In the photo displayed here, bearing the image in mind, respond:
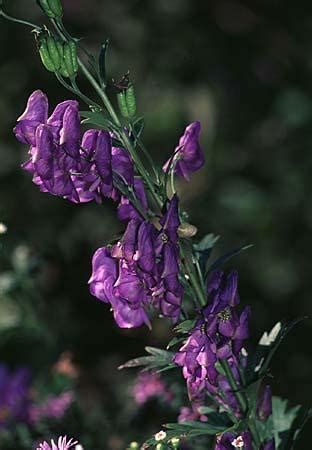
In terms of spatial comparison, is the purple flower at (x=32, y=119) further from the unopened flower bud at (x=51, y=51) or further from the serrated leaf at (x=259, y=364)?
the serrated leaf at (x=259, y=364)

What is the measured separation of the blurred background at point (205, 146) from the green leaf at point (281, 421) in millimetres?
1141

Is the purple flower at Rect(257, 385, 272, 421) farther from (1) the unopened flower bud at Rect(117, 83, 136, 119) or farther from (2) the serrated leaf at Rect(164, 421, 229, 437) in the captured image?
(1) the unopened flower bud at Rect(117, 83, 136, 119)

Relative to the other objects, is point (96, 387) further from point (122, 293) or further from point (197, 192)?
point (122, 293)

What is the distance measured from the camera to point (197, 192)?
321cm

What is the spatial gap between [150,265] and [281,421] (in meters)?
0.45

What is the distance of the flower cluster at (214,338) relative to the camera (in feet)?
4.14

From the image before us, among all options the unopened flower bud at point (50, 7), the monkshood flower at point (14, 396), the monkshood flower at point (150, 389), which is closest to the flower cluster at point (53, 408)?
the monkshood flower at point (14, 396)

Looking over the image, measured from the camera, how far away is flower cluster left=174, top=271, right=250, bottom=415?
1.26m

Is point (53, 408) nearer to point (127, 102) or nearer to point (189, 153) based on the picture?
point (189, 153)

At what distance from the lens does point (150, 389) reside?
1.98 metres

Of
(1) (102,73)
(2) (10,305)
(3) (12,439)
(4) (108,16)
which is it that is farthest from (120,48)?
(1) (102,73)

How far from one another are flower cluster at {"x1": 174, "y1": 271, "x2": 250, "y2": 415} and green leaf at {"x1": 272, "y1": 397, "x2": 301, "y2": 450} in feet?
0.76

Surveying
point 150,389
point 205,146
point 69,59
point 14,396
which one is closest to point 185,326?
point 69,59

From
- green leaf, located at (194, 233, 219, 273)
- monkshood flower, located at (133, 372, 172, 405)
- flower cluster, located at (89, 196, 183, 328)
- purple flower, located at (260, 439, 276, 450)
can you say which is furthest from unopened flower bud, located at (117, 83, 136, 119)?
monkshood flower, located at (133, 372, 172, 405)
